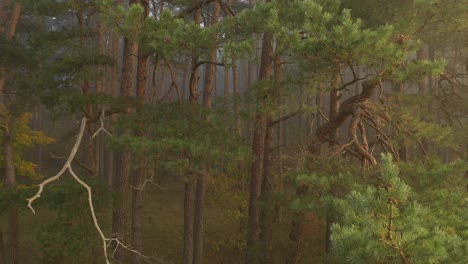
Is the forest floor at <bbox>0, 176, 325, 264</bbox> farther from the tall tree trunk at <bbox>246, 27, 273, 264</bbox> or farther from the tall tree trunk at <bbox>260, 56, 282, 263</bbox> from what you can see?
the tall tree trunk at <bbox>246, 27, 273, 264</bbox>

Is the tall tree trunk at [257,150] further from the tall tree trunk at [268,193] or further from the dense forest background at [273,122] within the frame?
the tall tree trunk at [268,193]

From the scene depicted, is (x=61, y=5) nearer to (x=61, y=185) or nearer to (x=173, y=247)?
(x=61, y=185)

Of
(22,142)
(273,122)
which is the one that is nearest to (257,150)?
(273,122)

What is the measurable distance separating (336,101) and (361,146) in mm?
3624

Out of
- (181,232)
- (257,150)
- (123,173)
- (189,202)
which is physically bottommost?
(181,232)

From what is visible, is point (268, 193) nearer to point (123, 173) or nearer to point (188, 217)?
point (188, 217)

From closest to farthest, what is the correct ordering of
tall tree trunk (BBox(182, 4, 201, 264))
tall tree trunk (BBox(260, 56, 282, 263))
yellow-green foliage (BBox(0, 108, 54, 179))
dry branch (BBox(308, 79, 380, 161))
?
dry branch (BBox(308, 79, 380, 161)), tall tree trunk (BBox(260, 56, 282, 263)), tall tree trunk (BBox(182, 4, 201, 264)), yellow-green foliage (BBox(0, 108, 54, 179))

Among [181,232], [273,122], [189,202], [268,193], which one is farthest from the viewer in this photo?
[181,232]

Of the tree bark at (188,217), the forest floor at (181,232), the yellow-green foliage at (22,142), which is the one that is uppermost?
the yellow-green foliage at (22,142)

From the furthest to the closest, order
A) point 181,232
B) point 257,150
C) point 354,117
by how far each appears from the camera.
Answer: point 181,232 < point 257,150 < point 354,117

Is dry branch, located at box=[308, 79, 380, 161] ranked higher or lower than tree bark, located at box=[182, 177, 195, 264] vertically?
higher

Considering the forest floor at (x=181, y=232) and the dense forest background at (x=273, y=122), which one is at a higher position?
the dense forest background at (x=273, y=122)

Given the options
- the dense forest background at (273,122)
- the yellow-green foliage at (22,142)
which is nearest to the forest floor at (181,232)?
the yellow-green foliage at (22,142)

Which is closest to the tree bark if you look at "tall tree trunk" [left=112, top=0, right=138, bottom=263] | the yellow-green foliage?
"tall tree trunk" [left=112, top=0, right=138, bottom=263]
